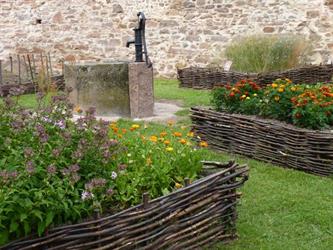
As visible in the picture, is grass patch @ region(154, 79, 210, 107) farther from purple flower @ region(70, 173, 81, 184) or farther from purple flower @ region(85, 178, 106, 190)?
purple flower @ region(70, 173, 81, 184)

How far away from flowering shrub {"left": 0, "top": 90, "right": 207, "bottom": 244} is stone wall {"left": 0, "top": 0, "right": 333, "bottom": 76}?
9716 millimetres

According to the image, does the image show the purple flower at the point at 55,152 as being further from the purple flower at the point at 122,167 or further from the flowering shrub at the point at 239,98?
the flowering shrub at the point at 239,98

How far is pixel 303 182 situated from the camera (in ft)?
16.8

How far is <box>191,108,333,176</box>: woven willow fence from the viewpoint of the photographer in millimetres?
5289

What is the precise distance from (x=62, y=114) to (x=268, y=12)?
34.3 feet

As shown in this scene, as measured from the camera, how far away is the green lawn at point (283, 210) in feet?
12.5

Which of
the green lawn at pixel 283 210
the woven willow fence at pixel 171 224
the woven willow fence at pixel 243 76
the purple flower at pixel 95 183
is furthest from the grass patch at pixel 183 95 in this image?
the purple flower at pixel 95 183

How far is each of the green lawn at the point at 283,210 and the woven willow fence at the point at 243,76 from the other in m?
4.84

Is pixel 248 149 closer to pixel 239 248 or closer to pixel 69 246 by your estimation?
pixel 239 248

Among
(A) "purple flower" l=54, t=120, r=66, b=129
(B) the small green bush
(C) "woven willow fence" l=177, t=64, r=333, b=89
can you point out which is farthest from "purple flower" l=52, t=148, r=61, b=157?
(B) the small green bush

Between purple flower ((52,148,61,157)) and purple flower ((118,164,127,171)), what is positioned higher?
purple flower ((52,148,61,157))

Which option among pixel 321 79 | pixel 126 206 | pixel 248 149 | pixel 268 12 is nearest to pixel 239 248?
pixel 126 206

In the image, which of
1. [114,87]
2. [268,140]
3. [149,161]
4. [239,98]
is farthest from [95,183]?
[114,87]

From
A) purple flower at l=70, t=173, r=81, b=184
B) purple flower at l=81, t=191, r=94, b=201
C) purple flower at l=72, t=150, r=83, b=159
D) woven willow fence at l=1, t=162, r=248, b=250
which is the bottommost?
woven willow fence at l=1, t=162, r=248, b=250
